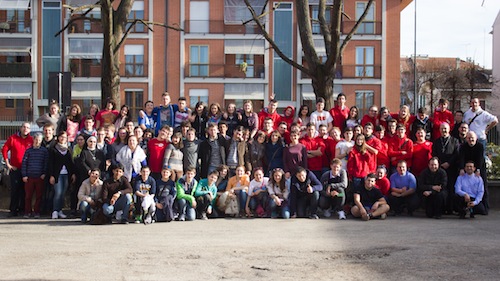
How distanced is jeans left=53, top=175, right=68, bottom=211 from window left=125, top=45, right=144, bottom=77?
34935 millimetres

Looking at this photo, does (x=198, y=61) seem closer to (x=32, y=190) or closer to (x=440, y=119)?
(x=440, y=119)

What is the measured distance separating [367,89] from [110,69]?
34.8 m

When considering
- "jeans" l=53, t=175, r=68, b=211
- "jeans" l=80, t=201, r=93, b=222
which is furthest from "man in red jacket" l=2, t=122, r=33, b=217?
"jeans" l=80, t=201, r=93, b=222

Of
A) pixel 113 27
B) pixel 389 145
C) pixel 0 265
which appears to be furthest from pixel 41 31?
pixel 0 265

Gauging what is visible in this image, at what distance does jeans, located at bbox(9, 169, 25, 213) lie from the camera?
13.6 meters

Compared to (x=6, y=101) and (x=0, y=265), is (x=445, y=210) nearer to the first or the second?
(x=0, y=265)

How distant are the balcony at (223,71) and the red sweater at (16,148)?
1353 inches

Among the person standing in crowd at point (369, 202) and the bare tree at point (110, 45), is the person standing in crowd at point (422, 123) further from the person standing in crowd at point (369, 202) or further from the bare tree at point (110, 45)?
the bare tree at point (110, 45)

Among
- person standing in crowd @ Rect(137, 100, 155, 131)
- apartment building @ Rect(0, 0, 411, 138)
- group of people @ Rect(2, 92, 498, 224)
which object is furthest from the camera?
apartment building @ Rect(0, 0, 411, 138)

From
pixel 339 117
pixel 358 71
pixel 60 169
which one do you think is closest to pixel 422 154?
pixel 339 117

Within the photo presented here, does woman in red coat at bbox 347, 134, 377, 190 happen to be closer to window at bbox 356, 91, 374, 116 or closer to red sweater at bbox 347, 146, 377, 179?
red sweater at bbox 347, 146, 377, 179

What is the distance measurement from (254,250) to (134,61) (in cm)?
3999

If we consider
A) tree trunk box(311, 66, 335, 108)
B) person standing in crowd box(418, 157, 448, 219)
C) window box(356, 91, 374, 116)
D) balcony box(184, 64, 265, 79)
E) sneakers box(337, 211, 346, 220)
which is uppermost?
balcony box(184, 64, 265, 79)

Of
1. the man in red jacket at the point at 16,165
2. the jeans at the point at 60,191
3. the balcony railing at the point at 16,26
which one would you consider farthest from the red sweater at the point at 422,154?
the balcony railing at the point at 16,26
